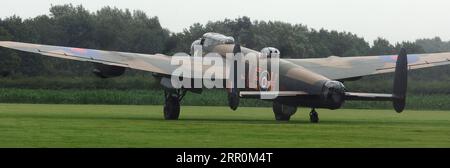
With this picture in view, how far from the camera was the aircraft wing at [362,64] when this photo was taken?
44856 millimetres

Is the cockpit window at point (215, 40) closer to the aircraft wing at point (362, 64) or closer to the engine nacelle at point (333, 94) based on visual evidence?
the aircraft wing at point (362, 64)

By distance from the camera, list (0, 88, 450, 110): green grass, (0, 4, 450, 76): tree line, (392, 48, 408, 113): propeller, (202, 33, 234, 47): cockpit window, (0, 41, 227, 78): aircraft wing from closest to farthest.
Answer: (392, 48, 408, 113): propeller → (0, 41, 227, 78): aircraft wing → (202, 33, 234, 47): cockpit window → (0, 88, 450, 110): green grass → (0, 4, 450, 76): tree line

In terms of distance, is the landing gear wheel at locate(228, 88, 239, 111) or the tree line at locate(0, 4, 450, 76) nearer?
the landing gear wheel at locate(228, 88, 239, 111)

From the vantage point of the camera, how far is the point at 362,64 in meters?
46.2

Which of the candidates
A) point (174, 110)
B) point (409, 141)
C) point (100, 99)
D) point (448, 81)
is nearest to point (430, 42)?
point (448, 81)

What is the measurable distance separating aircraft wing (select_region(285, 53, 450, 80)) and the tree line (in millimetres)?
22706

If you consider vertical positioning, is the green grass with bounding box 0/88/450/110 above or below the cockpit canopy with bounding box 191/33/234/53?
below

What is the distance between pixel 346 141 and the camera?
29375 mm

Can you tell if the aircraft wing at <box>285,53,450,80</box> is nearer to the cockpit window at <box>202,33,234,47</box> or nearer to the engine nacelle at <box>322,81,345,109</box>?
the cockpit window at <box>202,33,234,47</box>

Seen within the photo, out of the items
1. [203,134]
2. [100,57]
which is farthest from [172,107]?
[203,134]

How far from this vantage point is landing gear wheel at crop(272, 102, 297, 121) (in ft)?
146

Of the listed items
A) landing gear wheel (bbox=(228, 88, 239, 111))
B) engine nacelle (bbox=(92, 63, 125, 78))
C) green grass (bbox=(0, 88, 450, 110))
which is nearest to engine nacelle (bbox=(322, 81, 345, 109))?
landing gear wheel (bbox=(228, 88, 239, 111))
